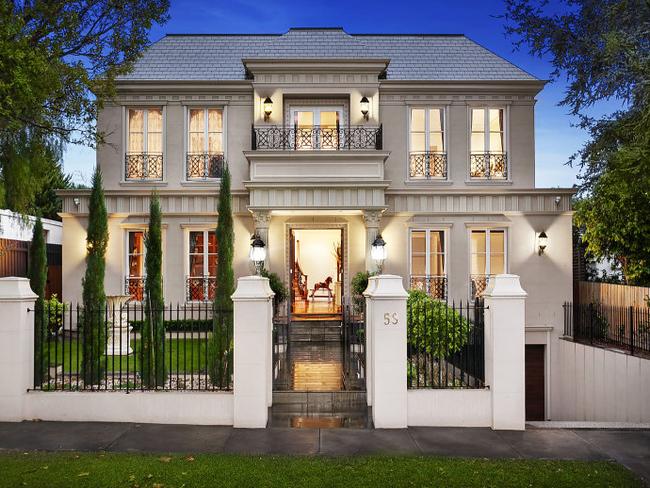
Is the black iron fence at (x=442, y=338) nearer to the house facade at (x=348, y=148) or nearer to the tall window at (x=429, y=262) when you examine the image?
the tall window at (x=429, y=262)

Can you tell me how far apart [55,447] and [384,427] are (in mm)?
4405

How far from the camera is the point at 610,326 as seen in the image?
13617 millimetres

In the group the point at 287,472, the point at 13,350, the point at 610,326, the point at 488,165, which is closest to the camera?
the point at 287,472

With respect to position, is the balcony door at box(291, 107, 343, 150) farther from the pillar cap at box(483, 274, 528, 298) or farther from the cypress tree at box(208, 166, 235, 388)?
the pillar cap at box(483, 274, 528, 298)

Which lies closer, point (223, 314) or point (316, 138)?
point (223, 314)

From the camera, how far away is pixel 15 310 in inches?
301

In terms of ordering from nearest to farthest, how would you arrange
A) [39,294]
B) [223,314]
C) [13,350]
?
[13,350] < [223,314] < [39,294]

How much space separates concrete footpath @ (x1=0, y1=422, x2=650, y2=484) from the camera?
6430 mm

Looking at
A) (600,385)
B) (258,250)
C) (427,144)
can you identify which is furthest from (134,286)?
(600,385)

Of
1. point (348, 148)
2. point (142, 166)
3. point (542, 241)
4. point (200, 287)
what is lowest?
point (200, 287)

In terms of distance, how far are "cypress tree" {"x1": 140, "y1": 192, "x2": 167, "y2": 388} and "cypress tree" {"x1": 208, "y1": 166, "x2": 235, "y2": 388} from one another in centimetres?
83

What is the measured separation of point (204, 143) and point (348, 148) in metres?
4.59

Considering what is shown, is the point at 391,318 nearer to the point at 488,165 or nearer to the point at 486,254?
the point at 486,254

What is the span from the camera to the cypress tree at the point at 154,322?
26.8 feet
